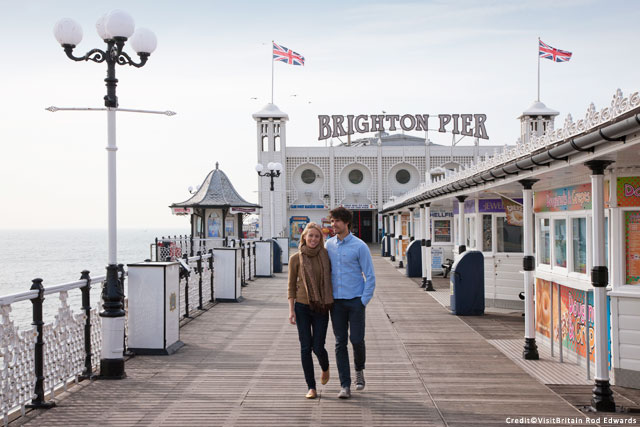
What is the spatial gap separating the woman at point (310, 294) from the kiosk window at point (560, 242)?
3807 mm

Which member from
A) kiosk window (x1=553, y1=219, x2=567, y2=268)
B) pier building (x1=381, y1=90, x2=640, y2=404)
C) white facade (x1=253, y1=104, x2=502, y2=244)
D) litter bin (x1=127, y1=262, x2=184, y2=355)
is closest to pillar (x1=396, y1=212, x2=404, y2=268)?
pier building (x1=381, y1=90, x2=640, y2=404)

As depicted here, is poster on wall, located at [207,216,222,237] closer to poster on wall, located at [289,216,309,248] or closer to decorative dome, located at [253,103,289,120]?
decorative dome, located at [253,103,289,120]

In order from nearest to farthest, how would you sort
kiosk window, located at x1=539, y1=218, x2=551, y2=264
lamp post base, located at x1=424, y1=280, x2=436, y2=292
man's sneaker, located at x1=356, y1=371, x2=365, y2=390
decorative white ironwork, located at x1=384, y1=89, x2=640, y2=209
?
decorative white ironwork, located at x1=384, y1=89, x2=640, y2=209 → man's sneaker, located at x1=356, y1=371, x2=365, y2=390 → kiosk window, located at x1=539, y1=218, x2=551, y2=264 → lamp post base, located at x1=424, y1=280, x2=436, y2=292

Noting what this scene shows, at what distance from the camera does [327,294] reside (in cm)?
593

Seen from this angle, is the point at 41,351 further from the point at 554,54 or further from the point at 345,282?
the point at 554,54

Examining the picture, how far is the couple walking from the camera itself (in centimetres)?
593

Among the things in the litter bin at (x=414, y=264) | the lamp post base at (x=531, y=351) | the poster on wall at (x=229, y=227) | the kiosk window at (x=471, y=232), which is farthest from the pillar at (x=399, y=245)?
the lamp post base at (x=531, y=351)

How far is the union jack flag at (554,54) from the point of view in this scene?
2898 centimetres

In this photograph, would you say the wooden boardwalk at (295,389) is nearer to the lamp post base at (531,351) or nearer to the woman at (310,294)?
the lamp post base at (531,351)

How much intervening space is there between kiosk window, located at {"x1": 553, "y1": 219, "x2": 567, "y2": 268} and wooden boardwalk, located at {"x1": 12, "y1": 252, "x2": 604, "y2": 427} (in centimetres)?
145

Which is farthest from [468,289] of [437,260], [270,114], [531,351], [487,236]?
[270,114]

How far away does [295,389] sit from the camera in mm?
6406

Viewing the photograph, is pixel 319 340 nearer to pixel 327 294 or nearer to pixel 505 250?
pixel 327 294

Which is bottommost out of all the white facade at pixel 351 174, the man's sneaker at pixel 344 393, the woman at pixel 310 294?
the man's sneaker at pixel 344 393
